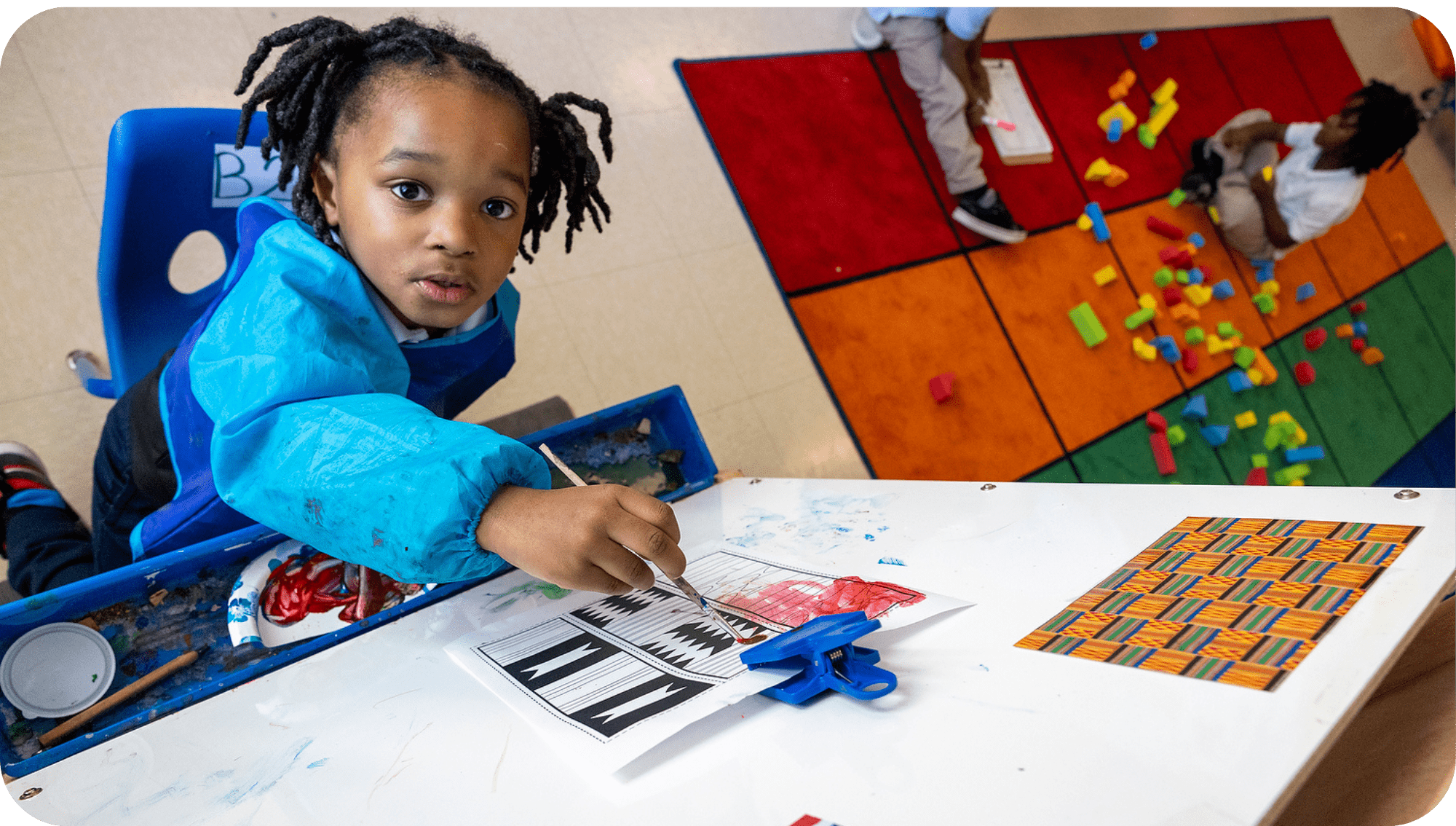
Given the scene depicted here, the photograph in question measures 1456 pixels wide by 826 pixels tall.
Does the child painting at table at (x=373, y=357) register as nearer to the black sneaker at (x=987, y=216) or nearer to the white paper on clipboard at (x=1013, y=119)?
the black sneaker at (x=987, y=216)

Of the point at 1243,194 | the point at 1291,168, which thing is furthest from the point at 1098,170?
the point at 1291,168

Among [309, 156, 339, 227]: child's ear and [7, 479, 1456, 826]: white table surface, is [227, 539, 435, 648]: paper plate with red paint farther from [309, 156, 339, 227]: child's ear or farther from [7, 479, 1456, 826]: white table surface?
[309, 156, 339, 227]: child's ear

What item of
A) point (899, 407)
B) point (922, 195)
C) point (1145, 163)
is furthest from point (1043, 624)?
point (1145, 163)

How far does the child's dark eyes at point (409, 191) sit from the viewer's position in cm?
77

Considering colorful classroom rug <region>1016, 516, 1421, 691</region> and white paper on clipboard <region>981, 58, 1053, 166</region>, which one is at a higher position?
white paper on clipboard <region>981, 58, 1053, 166</region>

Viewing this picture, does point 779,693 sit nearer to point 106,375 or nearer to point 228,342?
point 228,342

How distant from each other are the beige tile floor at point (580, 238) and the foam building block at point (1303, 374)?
163cm

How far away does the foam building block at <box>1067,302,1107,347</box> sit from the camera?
2.17 m

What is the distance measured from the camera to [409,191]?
0.77m

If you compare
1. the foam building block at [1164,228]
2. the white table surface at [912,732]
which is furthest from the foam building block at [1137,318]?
the white table surface at [912,732]

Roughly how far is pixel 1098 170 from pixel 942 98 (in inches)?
23.0

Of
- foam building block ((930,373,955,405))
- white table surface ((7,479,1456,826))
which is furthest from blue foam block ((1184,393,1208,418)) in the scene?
white table surface ((7,479,1456,826))

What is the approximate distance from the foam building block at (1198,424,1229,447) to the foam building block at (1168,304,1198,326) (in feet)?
1.06

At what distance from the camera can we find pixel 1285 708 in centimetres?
45
